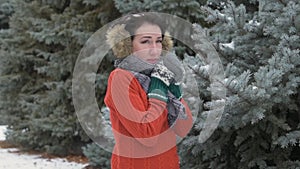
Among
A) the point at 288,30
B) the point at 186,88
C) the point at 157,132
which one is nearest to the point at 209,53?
→ the point at 186,88

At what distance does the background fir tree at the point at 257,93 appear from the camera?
2883 millimetres

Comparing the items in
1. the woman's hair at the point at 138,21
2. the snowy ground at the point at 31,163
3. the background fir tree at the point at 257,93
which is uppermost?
the woman's hair at the point at 138,21

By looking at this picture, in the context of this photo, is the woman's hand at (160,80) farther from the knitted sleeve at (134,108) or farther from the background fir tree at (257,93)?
the background fir tree at (257,93)

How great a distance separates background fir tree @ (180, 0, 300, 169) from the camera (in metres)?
2.88

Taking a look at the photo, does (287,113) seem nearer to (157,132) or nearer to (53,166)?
(157,132)

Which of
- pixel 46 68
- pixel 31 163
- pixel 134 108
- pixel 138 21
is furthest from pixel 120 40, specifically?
pixel 46 68

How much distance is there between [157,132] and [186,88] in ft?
3.64

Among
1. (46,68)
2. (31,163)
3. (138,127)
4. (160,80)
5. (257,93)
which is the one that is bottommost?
(31,163)

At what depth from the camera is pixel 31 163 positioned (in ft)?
23.6

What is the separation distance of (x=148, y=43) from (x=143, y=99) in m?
0.26

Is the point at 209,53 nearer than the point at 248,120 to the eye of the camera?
No

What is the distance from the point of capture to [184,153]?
3.79 meters

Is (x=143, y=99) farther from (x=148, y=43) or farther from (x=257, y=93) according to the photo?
(x=257, y=93)

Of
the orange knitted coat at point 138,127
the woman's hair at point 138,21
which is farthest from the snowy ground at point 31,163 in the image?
the woman's hair at point 138,21
